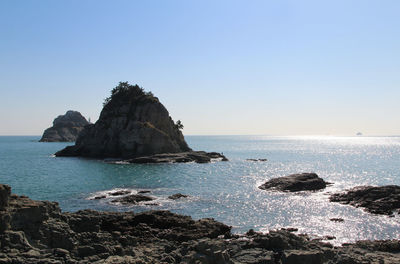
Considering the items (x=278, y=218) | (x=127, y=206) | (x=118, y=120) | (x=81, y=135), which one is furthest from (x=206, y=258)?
(x=81, y=135)

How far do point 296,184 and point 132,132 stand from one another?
59897 mm

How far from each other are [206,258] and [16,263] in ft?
31.3

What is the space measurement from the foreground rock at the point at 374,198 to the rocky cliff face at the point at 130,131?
6383 centimetres

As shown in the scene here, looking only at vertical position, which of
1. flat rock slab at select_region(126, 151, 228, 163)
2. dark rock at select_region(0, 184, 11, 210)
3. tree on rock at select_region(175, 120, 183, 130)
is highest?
tree on rock at select_region(175, 120, 183, 130)

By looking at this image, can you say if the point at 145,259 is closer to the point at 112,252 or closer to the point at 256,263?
the point at 112,252

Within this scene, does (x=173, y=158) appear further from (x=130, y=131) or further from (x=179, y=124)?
(x=179, y=124)

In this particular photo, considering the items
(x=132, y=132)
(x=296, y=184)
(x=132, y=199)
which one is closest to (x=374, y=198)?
(x=296, y=184)

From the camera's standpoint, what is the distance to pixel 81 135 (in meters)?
120

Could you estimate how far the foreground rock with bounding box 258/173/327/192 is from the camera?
2204 inches

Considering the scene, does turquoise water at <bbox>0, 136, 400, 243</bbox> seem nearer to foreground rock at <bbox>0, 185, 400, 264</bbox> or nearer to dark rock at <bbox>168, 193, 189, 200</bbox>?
dark rock at <bbox>168, 193, 189, 200</bbox>

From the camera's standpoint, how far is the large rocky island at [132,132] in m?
102

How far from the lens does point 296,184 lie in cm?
5681

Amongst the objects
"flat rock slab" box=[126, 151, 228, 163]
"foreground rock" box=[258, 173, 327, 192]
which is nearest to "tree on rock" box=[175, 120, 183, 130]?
"flat rock slab" box=[126, 151, 228, 163]

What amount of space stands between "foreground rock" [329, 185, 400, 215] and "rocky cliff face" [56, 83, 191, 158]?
63.8 metres
